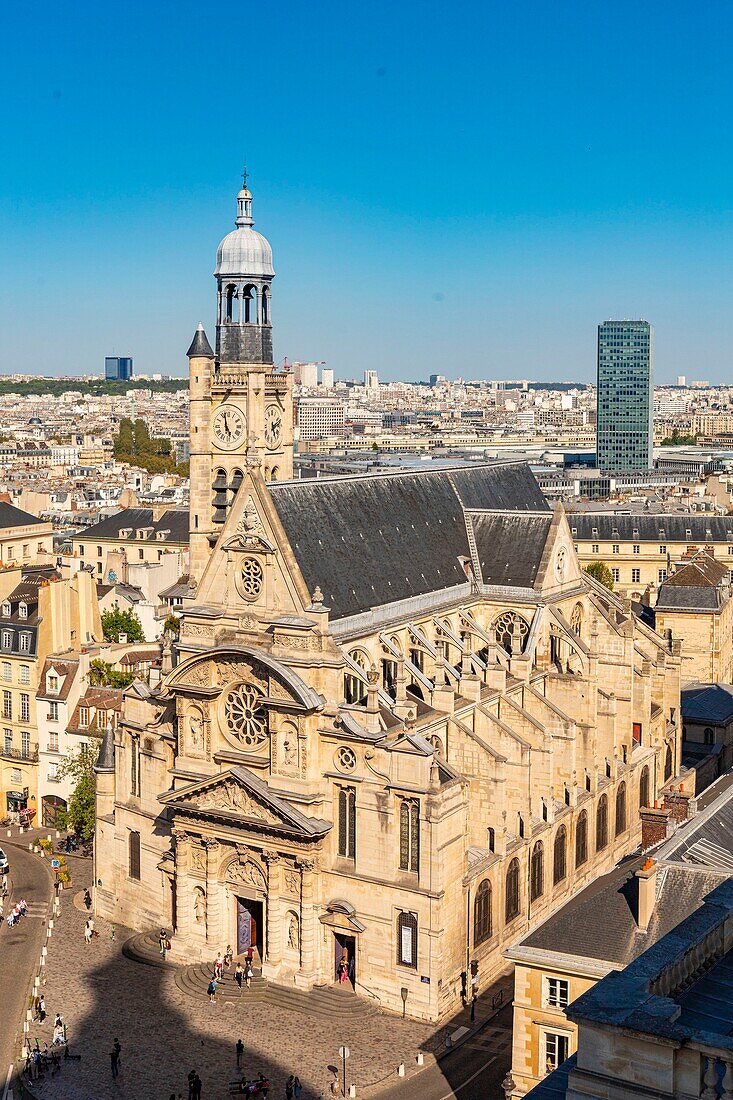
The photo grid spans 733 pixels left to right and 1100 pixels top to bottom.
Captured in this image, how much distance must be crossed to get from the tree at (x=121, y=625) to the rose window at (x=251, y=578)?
39678 mm

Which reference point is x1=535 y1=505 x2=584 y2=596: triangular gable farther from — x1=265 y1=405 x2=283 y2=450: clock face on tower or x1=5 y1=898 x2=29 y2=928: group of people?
x1=5 y1=898 x2=29 y2=928: group of people

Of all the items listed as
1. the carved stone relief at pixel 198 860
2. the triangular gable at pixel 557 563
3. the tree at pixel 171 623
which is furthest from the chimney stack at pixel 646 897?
the tree at pixel 171 623

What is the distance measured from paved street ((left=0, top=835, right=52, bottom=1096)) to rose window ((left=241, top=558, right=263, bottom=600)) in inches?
735

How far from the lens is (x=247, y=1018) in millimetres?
51938

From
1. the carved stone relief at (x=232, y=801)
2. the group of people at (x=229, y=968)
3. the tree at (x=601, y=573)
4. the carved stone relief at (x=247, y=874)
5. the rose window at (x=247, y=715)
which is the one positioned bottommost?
the group of people at (x=229, y=968)

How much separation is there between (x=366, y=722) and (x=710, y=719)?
32.7 meters

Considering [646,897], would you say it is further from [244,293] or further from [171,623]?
[171,623]

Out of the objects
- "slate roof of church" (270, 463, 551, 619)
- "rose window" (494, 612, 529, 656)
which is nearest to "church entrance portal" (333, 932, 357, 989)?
"slate roof of church" (270, 463, 551, 619)

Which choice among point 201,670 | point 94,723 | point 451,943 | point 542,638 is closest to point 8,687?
point 94,723

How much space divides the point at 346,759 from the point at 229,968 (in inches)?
426

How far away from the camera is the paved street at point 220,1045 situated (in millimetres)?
46844

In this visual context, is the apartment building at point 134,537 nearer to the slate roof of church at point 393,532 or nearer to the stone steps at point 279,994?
the slate roof of church at point 393,532

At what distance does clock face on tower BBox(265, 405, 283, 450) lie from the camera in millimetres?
71062

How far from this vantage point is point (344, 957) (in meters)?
54.9
